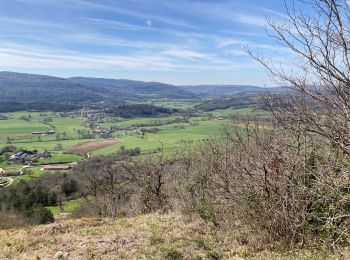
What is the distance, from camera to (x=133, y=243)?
30.0 feet

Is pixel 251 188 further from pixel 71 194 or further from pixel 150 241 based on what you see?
pixel 71 194

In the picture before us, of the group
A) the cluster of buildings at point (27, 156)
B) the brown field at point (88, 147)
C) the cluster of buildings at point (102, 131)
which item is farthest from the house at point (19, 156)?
the cluster of buildings at point (102, 131)

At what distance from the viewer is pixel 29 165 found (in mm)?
69000

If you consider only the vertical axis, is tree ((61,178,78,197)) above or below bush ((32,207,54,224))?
below

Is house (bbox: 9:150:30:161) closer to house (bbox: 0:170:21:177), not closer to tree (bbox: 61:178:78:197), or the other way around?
house (bbox: 0:170:21:177)

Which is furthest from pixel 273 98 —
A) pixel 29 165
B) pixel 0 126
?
pixel 0 126

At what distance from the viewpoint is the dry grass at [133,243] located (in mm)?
8047

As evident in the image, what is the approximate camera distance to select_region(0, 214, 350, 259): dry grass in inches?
317

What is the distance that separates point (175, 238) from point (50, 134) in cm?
9963

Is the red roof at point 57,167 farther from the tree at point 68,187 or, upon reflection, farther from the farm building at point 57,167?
the tree at point 68,187

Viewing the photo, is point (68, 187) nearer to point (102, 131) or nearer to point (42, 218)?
point (42, 218)

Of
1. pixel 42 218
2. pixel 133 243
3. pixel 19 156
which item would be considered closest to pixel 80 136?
pixel 19 156

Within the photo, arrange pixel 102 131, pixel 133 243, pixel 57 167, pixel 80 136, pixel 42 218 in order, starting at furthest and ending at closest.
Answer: pixel 102 131 → pixel 80 136 → pixel 57 167 → pixel 42 218 → pixel 133 243

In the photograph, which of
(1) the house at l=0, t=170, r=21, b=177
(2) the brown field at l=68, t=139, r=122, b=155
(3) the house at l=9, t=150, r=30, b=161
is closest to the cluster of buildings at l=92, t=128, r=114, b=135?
(2) the brown field at l=68, t=139, r=122, b=155
